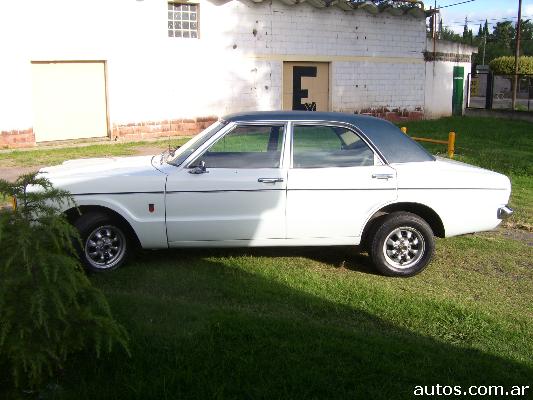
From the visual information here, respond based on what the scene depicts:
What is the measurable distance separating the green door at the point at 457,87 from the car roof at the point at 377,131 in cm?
2214

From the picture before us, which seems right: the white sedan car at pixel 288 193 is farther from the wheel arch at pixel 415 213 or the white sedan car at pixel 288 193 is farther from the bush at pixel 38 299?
the bush at pixel 38 299

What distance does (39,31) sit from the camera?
52.2 feet

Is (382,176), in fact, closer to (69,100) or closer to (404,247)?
(404,247)

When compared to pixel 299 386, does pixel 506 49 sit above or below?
above

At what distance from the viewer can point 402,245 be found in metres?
6.40

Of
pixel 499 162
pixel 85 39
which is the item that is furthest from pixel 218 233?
pixel 85 39

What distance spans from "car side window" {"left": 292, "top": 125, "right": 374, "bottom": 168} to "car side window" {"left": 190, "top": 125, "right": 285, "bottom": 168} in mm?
189

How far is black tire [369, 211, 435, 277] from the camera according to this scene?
633cm

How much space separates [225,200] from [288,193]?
1.96ft

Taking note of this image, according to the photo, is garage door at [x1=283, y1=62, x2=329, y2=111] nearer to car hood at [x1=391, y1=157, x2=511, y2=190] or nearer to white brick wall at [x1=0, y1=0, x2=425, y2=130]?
white brick wall at [x1=0, y1=0, x2=425, y2=130]

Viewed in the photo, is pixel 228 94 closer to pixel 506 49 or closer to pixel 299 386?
pixel 299 386

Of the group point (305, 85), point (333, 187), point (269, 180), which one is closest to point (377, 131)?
point (333, 187)

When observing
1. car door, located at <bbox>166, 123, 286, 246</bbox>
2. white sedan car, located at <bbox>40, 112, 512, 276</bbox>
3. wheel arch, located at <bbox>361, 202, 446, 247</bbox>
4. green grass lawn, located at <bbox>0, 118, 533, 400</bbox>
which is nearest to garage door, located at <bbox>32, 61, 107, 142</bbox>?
white sedan car, located at <bbox>40, 112, 512, 276</bbox>

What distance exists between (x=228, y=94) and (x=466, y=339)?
16211 millimetres
